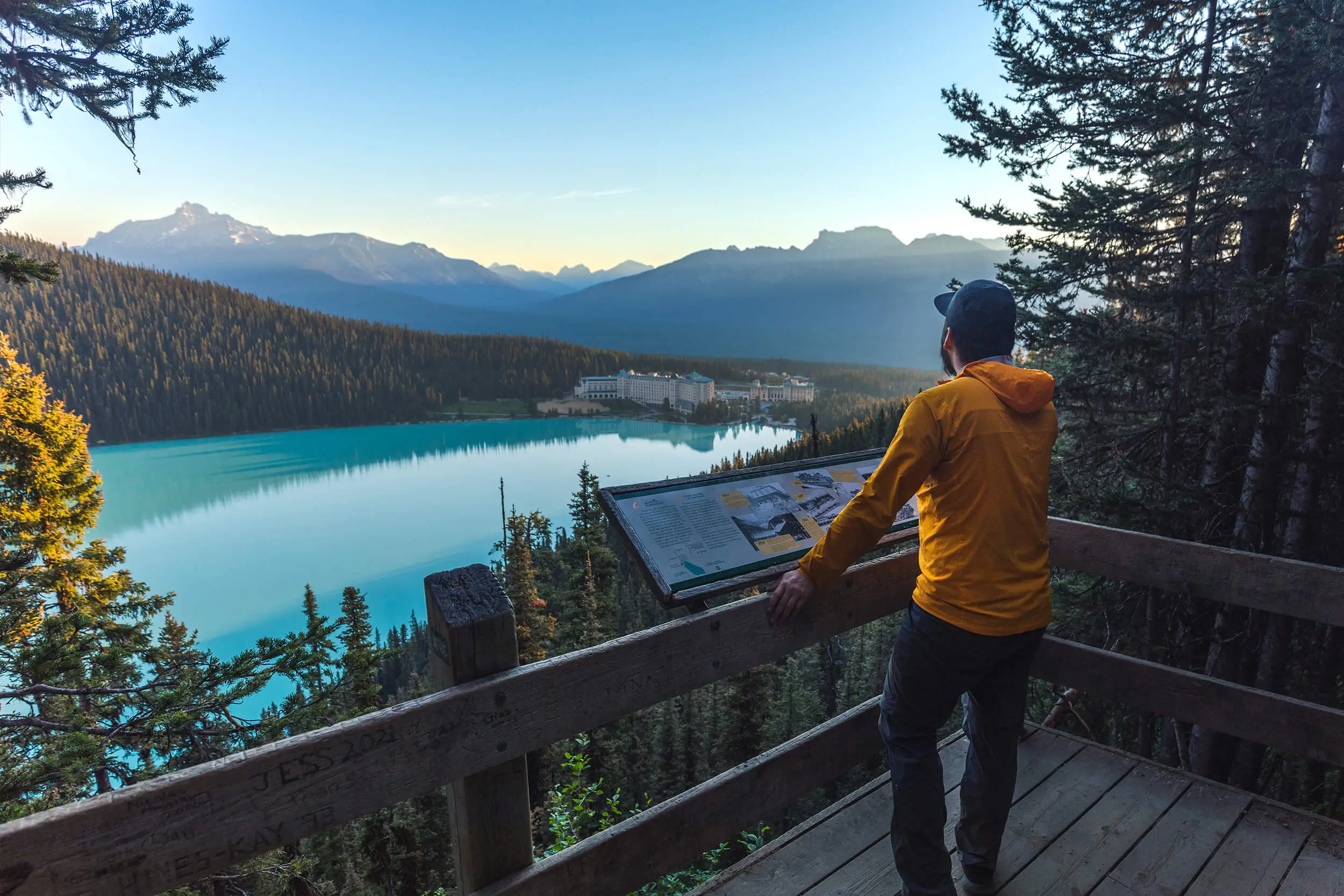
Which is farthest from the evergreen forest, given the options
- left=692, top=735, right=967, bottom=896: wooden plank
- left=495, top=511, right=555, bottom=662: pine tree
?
left=495, top=511, right=555, bottom=662: pine tree

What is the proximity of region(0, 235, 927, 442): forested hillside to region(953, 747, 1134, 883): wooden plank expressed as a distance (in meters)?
125

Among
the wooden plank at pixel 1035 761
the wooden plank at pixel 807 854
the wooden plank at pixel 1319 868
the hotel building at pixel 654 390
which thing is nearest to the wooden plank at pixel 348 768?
the wooden plank at pixel 807 854

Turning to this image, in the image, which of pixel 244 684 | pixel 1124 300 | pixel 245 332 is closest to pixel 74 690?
pixel 244 684

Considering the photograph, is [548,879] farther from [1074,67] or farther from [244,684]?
[1074,67]

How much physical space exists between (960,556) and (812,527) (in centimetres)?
72

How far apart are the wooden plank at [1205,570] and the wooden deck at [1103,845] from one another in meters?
0.89

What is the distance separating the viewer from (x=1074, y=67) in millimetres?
8234

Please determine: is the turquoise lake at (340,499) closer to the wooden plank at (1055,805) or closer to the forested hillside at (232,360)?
the forested hillside at (232,360)

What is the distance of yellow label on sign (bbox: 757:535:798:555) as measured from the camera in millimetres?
2494

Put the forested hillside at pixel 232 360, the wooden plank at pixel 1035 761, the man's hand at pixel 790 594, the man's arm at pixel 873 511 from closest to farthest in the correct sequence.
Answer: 1. the man's arm at pixel 873 511
2. the man's hand at pixel 790 594
3. the wooden plank at pixel 1035 761
4. the forested hillside at pixel 232 360

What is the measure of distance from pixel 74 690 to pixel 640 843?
566 cm

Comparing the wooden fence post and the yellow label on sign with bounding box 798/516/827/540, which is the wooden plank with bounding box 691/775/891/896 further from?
the yellow label on sign with bounding box 798/516/827/540

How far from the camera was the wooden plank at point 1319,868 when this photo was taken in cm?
232

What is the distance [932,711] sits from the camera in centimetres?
214
